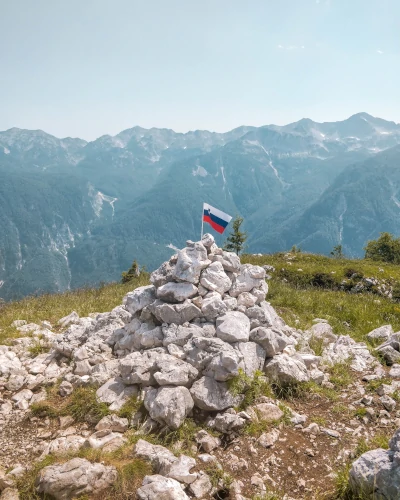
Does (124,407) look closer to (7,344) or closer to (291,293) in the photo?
(7,344)

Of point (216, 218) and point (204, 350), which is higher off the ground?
point (216, 218)

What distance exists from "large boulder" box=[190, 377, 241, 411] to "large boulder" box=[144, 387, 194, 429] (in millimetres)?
186

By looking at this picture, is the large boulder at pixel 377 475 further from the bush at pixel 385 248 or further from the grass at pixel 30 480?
the bush at pixel 385 248

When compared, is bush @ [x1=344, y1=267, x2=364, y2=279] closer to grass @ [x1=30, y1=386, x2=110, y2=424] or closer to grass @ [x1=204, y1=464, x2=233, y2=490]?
grass @ [x1=30, y1=386, x2=110, y2=424]

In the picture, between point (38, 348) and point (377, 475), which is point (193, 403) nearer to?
point (377, 475)

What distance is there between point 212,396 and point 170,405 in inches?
36.4

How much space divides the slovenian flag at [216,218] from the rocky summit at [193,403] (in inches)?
159

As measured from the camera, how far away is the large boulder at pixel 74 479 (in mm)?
4867

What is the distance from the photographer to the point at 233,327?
846 centimetres

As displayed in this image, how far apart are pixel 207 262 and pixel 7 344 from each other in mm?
7105

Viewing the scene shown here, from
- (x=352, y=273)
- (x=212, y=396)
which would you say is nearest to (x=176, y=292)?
(x=212, y=396)

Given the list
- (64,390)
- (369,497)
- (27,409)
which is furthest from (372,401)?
(27,409)

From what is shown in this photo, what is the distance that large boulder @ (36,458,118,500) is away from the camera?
487cm

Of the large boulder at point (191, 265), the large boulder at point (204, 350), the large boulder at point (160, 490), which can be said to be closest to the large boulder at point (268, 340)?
the large boulder at point (204, 350)
